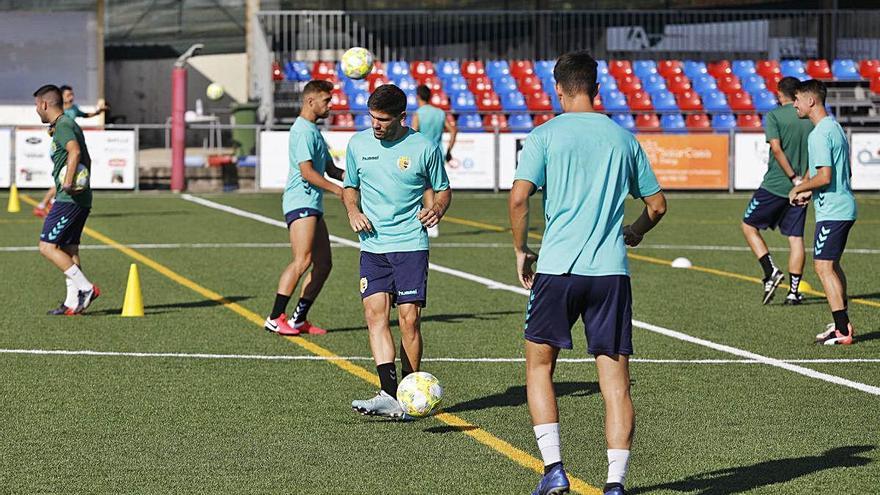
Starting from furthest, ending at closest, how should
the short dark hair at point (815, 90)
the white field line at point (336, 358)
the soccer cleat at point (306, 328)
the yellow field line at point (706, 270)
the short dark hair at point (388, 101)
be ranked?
1. the yellow field line at point (706, 270)
2. the soccer cleat at point (306, 328)
3. the short dark hair at point (815, 90)
4. the white field line at point (336, 358)
5. the short dark hair at point (388, 101)

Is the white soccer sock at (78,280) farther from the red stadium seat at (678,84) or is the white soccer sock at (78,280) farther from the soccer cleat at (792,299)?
the red stadium seat at (678,84)

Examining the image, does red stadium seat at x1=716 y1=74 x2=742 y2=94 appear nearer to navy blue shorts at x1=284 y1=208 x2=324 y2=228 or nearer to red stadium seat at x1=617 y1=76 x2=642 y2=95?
red stadium seat at x1=617 y1=76 x2=642 y2=95

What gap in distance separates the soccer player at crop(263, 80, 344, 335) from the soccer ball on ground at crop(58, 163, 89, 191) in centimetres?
221

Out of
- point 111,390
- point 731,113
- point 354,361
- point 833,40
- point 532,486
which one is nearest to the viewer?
point 532,486

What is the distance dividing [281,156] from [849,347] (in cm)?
2051

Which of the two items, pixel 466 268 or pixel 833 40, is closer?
pixel 466 268

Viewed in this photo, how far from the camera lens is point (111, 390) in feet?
32.2

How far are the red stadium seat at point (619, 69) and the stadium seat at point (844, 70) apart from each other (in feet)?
16.4

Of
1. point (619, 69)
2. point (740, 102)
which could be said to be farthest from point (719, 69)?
point (619, 69)

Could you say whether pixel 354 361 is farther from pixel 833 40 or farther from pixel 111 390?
pixel 833 40

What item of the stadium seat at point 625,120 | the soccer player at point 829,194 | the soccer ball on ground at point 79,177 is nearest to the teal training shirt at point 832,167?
the soccer player at point 829,194

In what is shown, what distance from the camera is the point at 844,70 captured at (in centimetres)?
3794

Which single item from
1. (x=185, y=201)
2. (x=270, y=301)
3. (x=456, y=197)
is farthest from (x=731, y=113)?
(x=270, y=301)

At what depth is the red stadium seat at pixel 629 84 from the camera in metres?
37.4
